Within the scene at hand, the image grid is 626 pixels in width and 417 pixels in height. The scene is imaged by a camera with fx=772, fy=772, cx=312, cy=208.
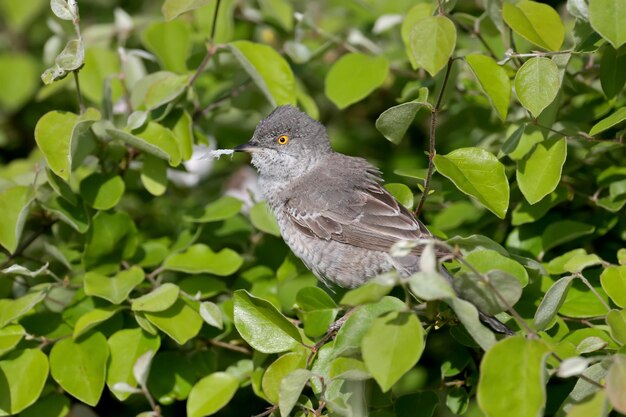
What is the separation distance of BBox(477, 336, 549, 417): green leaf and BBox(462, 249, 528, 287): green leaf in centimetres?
59

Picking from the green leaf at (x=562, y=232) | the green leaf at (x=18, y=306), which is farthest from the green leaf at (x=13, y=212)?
the green leaf at (x=562, y=232)

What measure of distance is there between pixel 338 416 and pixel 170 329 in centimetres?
93

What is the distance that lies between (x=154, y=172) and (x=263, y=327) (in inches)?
48.4

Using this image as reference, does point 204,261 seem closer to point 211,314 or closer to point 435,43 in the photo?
point 211,314

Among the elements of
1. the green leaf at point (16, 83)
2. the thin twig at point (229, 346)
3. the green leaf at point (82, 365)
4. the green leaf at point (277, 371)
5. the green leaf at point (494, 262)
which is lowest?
the thin twig at point (229, 346)

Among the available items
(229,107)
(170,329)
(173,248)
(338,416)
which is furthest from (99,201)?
(338,416)

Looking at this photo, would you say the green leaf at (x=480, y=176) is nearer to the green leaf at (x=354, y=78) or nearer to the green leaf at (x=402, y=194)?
the green leaf at (x=402, y=194)

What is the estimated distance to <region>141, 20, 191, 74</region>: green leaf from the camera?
4230 mm

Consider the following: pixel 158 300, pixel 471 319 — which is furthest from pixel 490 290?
pixel 158 300

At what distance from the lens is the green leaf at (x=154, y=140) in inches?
139

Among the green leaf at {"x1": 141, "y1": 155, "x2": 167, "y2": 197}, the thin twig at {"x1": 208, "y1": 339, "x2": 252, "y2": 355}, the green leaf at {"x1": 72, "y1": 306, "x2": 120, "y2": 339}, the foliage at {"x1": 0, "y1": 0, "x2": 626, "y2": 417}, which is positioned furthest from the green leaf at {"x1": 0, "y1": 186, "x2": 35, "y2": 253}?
the thin twig at {"x1": 208, "y1": 339, "x2": 252, "y2": 355}

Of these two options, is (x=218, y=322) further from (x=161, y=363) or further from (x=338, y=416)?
(x=338, y=416)

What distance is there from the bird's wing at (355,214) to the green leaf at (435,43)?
0.84 meters

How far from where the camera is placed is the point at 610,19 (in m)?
2.91
